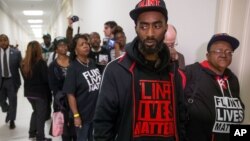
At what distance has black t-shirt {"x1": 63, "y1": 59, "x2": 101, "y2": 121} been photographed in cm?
227

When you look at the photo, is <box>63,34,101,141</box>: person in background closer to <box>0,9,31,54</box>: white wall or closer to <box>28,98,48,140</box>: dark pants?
<box>28,98,48,140</box>: dark pants

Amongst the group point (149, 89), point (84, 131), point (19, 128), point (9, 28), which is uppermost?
point (9, 28)

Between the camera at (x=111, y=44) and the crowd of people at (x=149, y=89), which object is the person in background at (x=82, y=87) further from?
the camera at (x=111, y=44)

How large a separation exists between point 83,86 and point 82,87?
15mm

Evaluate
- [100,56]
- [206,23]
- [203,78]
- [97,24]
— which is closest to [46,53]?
[97,24]

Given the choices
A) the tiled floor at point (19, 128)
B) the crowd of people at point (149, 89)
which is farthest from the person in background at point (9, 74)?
the crowd of people at point (149, 89)

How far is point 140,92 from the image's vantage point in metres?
1.20

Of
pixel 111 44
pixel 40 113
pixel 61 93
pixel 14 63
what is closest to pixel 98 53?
pixel 111 44

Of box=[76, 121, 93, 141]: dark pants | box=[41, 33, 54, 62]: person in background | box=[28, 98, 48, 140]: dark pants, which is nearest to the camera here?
box=[76, 121, 93, 141]: dark pants

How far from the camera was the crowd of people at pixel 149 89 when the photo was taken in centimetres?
119

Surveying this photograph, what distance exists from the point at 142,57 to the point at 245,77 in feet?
3.49

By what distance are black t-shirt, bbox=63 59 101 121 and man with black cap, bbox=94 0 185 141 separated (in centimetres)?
110

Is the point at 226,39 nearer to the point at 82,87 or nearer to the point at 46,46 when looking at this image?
the point at 82,87

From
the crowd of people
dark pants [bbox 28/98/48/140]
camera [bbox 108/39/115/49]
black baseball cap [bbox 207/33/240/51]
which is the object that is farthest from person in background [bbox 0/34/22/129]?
black baseball cap [bbox 207/33/240/51]
